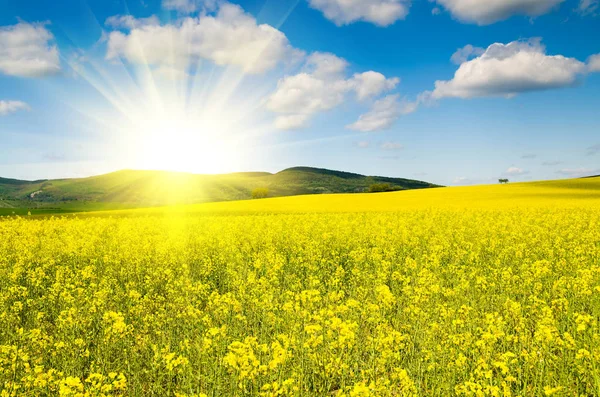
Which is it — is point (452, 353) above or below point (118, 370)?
above

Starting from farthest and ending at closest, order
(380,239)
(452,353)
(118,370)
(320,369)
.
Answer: (380,239) < (118,370) < (452,353) < (320,369)

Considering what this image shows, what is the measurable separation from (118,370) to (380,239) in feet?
39.7

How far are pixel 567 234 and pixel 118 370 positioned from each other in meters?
19.3

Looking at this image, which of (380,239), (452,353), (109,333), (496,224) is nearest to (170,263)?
(109,333)

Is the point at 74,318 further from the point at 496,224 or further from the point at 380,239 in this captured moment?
the point at 496,224

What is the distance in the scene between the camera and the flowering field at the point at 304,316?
5391mm

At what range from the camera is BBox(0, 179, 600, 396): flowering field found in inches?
212

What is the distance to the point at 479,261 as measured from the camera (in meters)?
13.6

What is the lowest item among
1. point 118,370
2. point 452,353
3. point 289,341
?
point 118,370

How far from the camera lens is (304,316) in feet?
22.3

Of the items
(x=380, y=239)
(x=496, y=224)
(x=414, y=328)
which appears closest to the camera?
(x=414, y=328)

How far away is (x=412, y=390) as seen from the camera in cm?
477

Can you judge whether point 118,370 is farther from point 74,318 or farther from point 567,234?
point 567,234

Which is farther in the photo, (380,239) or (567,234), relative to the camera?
(567,234)
